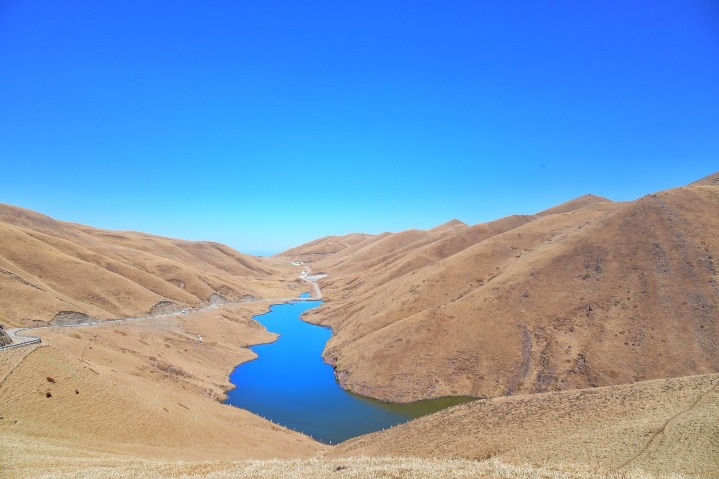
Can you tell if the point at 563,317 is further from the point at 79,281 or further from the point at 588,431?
the point at 79,281

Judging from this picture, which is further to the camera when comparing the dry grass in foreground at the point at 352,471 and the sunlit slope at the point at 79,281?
the sunlit slope at the point at 79,281

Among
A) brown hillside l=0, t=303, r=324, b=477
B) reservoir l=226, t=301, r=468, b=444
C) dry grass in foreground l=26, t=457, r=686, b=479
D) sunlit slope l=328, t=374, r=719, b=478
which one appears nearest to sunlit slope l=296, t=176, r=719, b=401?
reservoir l=226, t=301, r=468, b=444

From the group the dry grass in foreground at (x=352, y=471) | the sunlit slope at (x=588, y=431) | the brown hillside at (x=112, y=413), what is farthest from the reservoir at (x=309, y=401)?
the dry grass in foreground at (x=352, y=471)

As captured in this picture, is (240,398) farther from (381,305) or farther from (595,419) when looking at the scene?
(595,419)

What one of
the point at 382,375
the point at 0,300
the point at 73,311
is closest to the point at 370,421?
the point at 382,375

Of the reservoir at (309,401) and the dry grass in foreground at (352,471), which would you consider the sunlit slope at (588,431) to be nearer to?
the dry grass in foreground at (352,471)

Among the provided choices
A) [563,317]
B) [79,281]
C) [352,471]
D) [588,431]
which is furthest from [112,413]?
[79,281]
